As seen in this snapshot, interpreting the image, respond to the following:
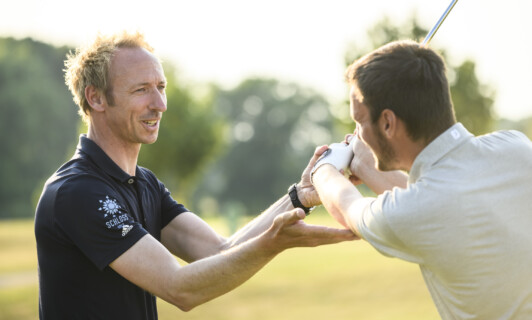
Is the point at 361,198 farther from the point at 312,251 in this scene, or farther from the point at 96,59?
the point at 312,251

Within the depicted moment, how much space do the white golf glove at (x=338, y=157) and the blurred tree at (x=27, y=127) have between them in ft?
190

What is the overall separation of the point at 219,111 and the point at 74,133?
23.6 meters

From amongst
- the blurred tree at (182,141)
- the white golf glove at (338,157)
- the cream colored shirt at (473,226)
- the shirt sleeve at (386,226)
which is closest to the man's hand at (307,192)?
the white golf glove at (338,157)

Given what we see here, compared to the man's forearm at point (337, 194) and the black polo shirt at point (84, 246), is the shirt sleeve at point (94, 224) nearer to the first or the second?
the black polo shirt at point (84, 246)

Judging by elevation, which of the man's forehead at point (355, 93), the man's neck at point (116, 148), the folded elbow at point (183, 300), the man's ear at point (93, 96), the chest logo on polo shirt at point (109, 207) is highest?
the man's ear at point (93, 96)

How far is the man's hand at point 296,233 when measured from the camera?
3584 millimetres

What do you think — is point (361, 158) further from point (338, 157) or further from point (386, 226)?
point (386, 226)

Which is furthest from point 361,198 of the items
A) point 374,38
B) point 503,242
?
point 374,38

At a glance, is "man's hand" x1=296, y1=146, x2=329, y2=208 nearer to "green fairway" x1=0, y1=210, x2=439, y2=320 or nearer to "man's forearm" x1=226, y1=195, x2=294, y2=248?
"man's forearm" x1=226, y1=195, x2=294, y2=248

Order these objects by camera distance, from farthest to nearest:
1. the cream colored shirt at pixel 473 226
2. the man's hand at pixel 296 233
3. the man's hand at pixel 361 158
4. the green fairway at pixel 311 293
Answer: the green fairway at pixel 311 293 < the man's hand at pixel 361 158 < the man's hand at pixel 296 233 < the cream colored shirt at pixel 473 226

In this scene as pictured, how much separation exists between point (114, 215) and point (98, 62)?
1.22 meters

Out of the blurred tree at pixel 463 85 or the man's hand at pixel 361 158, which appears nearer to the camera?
the man's hand at pixel 361 158

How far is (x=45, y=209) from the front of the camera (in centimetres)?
397

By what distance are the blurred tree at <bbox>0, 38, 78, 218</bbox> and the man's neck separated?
5722 cm
